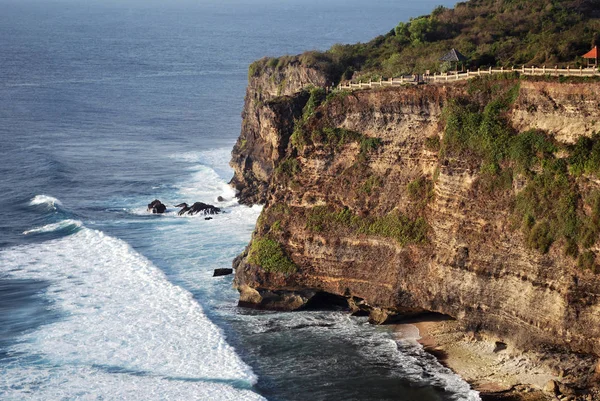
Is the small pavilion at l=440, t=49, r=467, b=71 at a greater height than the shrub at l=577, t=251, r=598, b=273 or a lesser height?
greater

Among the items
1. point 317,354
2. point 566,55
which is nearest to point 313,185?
point 317,354

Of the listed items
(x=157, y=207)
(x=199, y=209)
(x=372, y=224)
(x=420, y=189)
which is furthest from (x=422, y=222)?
(x=157, y=207)

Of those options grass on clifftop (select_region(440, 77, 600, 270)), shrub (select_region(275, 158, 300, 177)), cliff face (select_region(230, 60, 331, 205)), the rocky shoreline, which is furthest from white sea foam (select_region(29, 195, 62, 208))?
grass on clifftop (select_region(440, 77, 600, 270))

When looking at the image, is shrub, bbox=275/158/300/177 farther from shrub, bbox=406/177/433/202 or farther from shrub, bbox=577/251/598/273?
shrub, bbox=577/251/598/273

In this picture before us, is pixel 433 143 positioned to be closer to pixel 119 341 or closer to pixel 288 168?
pixel 288 168

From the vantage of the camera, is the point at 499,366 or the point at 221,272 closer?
the point at 499,366

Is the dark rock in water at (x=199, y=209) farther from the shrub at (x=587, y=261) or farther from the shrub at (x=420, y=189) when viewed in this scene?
the shrub at (x=587, y=261)
